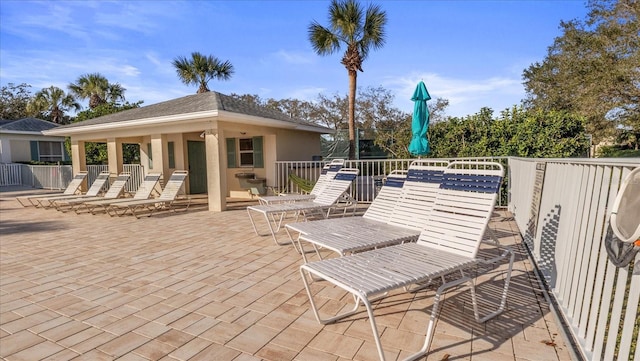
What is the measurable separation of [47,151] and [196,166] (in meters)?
15.2

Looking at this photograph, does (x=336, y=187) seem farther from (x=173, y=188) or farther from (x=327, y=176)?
(x=173, y=188)

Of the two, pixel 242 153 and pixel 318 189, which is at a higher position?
pixel 242 153

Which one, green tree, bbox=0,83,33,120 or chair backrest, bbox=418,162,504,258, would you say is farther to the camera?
green tree, bbox=0,83,33,120

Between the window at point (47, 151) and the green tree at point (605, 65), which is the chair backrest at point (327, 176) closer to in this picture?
the green tree at point (605, 65)

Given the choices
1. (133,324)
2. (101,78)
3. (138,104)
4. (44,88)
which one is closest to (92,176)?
(138,104)

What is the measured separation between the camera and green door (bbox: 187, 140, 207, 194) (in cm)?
1384

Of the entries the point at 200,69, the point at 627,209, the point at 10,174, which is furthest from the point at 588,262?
the point at 10,174

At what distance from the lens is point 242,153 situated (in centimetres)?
1310

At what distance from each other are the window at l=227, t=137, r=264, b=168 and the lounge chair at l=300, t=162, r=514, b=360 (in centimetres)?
992

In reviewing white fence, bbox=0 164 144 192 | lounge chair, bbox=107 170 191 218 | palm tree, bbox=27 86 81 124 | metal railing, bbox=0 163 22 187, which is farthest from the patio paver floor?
palm tree, bbox=27 86 81 124

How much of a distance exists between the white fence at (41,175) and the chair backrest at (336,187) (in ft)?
37.4

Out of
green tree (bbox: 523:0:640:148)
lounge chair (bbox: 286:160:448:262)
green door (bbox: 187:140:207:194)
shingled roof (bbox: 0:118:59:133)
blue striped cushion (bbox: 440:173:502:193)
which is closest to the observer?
blue striped cushion (bbox: 440:173:502:193)

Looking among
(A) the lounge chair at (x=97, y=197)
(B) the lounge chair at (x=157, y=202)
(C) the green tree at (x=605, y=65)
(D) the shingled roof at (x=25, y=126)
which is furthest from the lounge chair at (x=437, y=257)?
(D) the shingled roof at (x=25, y=126)

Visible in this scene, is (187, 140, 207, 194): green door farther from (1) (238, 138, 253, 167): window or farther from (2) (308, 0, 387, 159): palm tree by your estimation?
(2) (308, 0, 387, 159): palm tree
